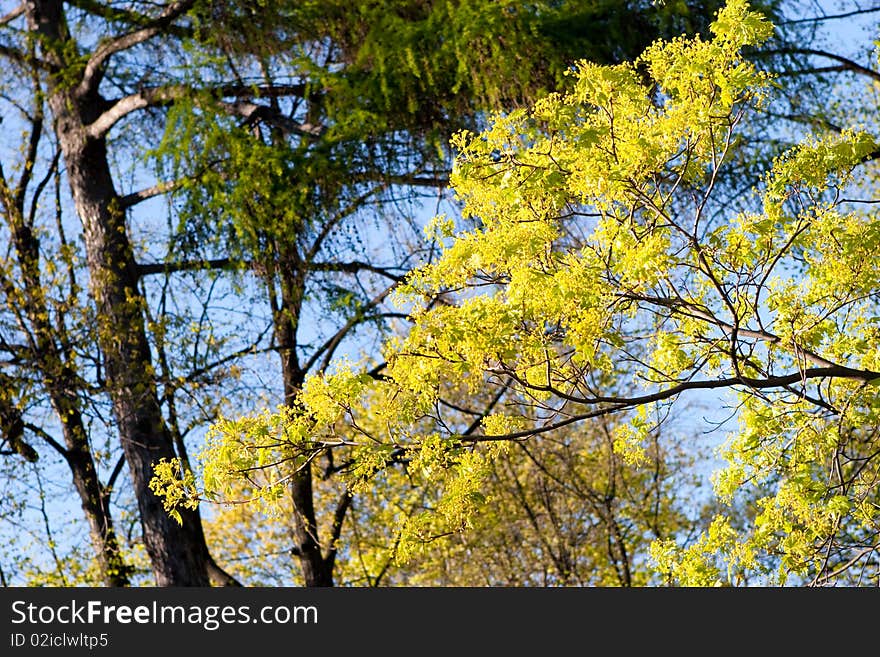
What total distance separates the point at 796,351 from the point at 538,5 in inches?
179

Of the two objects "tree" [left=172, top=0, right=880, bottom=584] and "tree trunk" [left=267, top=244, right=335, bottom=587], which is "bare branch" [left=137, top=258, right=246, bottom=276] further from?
"tree" [left=172, top=0, right=880, bottom=584]

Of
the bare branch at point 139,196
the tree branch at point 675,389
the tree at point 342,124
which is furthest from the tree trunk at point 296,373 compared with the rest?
the tree branch at point 675,389

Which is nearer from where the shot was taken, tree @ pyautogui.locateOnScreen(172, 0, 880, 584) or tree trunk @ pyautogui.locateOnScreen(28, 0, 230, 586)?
tree @ pyautogui.locateOnScreen(172, 0, 880, 584)

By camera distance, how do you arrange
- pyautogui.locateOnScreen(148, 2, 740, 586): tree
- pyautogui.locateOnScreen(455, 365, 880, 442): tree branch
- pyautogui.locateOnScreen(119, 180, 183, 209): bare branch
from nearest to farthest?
pyautogui.locateOnScreen(455, 365, 880, 442): tree branch
pyautogui.locateOnScreen(148, 2, 740, 586): tree
pyautogui.locateOnScreen(119, 180, 183, 209): bare branch

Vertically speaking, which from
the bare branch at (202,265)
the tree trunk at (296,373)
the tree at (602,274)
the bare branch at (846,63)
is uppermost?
the bare branch at (846,63)

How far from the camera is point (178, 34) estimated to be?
362 inches

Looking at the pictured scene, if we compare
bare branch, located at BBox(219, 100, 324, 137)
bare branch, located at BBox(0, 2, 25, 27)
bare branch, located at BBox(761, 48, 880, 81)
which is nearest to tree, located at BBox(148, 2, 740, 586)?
bare branch, located at BBox(219, 100, 324, 137)

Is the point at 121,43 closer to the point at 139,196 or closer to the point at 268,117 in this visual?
the point at 139,196

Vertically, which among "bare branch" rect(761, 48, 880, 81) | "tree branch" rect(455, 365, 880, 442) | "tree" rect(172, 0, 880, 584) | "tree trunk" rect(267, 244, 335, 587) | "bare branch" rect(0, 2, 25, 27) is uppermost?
"bare branch" rect(0, 2, 25, 27)

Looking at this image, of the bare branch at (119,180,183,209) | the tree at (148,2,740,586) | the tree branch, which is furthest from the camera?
the bare branch at (119,180,183,209)

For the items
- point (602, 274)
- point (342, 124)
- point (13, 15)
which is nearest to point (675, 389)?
point (602, 274)

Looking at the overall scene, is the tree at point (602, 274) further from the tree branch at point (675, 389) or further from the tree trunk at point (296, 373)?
the tree trunk at point (296, 373)

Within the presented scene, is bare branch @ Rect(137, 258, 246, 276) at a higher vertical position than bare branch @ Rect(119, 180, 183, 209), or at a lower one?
lower

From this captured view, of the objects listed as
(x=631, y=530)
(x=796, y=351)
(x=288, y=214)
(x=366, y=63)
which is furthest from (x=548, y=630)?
(x=631, y=530)
